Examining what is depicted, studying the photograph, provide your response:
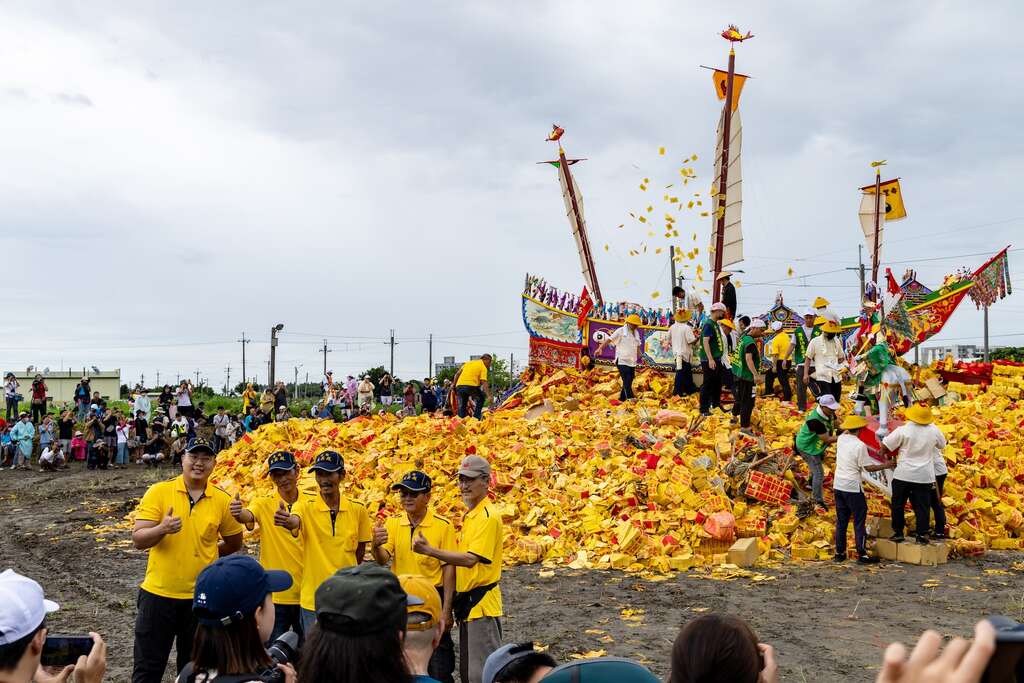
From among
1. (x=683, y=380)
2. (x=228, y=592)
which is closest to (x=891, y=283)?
(x=683, y=380)

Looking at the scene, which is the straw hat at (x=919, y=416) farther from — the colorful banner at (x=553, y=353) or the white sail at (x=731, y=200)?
the colorful banner at (x=553, y=353)

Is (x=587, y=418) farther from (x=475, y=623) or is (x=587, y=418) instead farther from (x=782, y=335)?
(x=475, y=623)

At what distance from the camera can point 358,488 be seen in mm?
13352

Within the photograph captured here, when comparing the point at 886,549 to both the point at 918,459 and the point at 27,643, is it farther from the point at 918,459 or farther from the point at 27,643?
the point at 27,643

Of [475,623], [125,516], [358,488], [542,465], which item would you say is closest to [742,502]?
[542,465]

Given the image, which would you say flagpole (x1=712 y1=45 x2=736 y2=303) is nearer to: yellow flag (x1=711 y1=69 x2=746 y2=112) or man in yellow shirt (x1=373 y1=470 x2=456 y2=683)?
yellow flag (x1=711 y1=69 x2=746 y2=112)

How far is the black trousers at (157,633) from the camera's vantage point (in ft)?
15.0

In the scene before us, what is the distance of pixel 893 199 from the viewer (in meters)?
19.9

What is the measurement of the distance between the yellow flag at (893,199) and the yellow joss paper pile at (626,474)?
18.0ft

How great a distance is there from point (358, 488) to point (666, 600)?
6.52 metres

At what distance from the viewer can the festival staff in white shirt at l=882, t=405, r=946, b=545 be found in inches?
375

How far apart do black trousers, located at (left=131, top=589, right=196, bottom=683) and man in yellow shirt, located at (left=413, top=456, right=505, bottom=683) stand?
1469mm

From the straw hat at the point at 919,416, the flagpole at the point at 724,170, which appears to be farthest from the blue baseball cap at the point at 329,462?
the flagpole at the point at 724,170

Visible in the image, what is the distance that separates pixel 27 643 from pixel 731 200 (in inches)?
687
